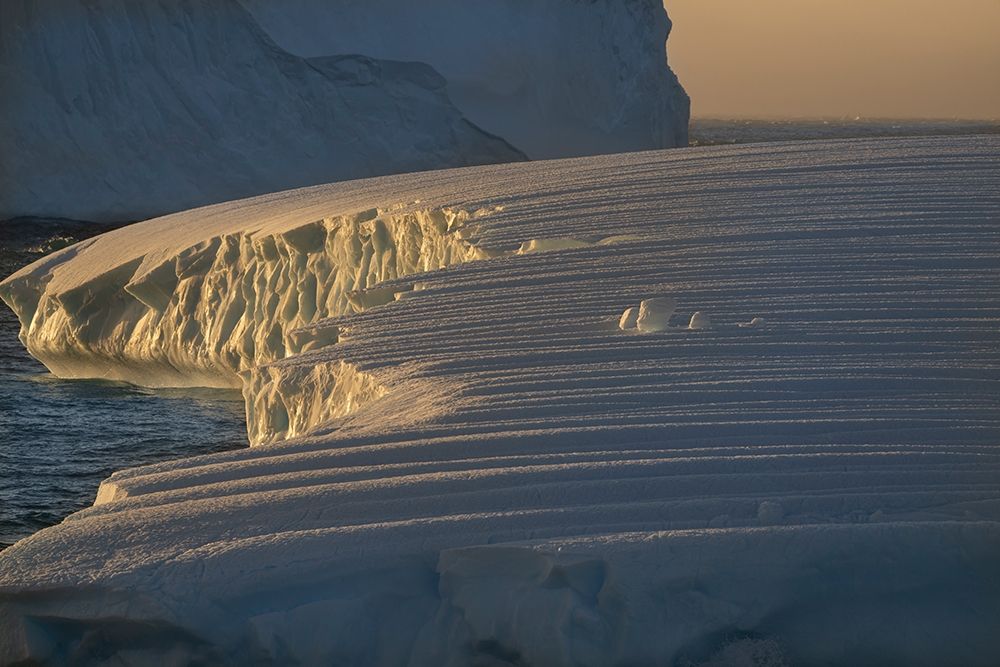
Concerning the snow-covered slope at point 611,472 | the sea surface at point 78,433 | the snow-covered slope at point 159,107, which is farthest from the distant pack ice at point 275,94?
the snow-covered slope at point 611,472

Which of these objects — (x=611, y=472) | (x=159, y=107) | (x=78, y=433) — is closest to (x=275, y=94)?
(x=159, y=107)

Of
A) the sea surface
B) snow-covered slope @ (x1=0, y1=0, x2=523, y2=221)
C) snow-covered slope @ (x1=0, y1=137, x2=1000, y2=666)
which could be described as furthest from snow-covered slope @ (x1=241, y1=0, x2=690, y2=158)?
snow-covered slope @ (x1=0, y1=137, x2=1000, y2=666)

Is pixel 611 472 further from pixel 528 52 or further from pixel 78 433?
pixel 528 52

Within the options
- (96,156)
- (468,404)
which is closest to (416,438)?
(468,404)

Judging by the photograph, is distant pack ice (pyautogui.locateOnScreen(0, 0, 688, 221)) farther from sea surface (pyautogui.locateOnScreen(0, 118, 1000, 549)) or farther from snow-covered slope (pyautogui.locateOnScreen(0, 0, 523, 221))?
sea surface (pyautogui.locateOnScreen(0, 118, 1000, 549))

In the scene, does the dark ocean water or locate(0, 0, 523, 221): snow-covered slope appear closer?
the dark ocean water

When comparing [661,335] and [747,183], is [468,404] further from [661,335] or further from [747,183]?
[747,183]
